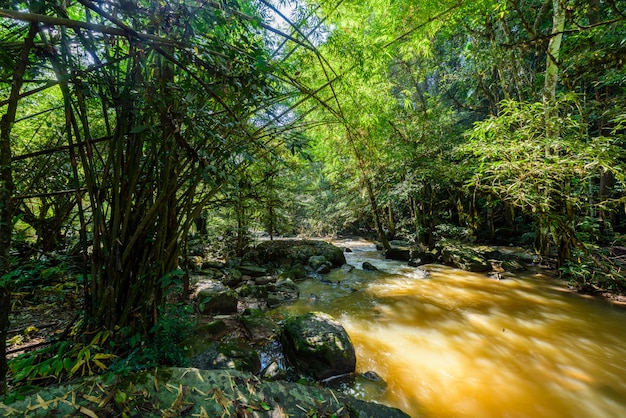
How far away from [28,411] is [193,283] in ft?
13.1

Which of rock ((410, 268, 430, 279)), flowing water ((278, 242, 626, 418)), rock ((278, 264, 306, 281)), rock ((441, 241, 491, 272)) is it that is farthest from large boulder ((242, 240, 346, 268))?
rock ((441, 241, 491, 272))

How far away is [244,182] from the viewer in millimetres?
3074

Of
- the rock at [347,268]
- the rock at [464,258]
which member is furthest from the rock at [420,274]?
the rock at [347,268]

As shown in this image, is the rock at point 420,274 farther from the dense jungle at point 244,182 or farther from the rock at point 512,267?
the rock at point 512,267

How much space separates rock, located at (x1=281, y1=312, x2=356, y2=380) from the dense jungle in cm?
4

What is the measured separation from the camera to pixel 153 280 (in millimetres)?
1781

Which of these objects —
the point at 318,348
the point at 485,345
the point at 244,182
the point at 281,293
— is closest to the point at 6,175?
the point at 244,182

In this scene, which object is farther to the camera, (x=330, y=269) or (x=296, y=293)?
(x=330, y=269)

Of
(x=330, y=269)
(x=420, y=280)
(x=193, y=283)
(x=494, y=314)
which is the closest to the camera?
(x=494, y=314)

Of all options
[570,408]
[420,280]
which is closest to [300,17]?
[570,408]

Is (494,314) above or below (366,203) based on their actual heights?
below

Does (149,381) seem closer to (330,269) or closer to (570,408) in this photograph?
(570,408)

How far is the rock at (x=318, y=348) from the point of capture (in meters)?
2.60

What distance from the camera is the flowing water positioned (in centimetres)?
239
